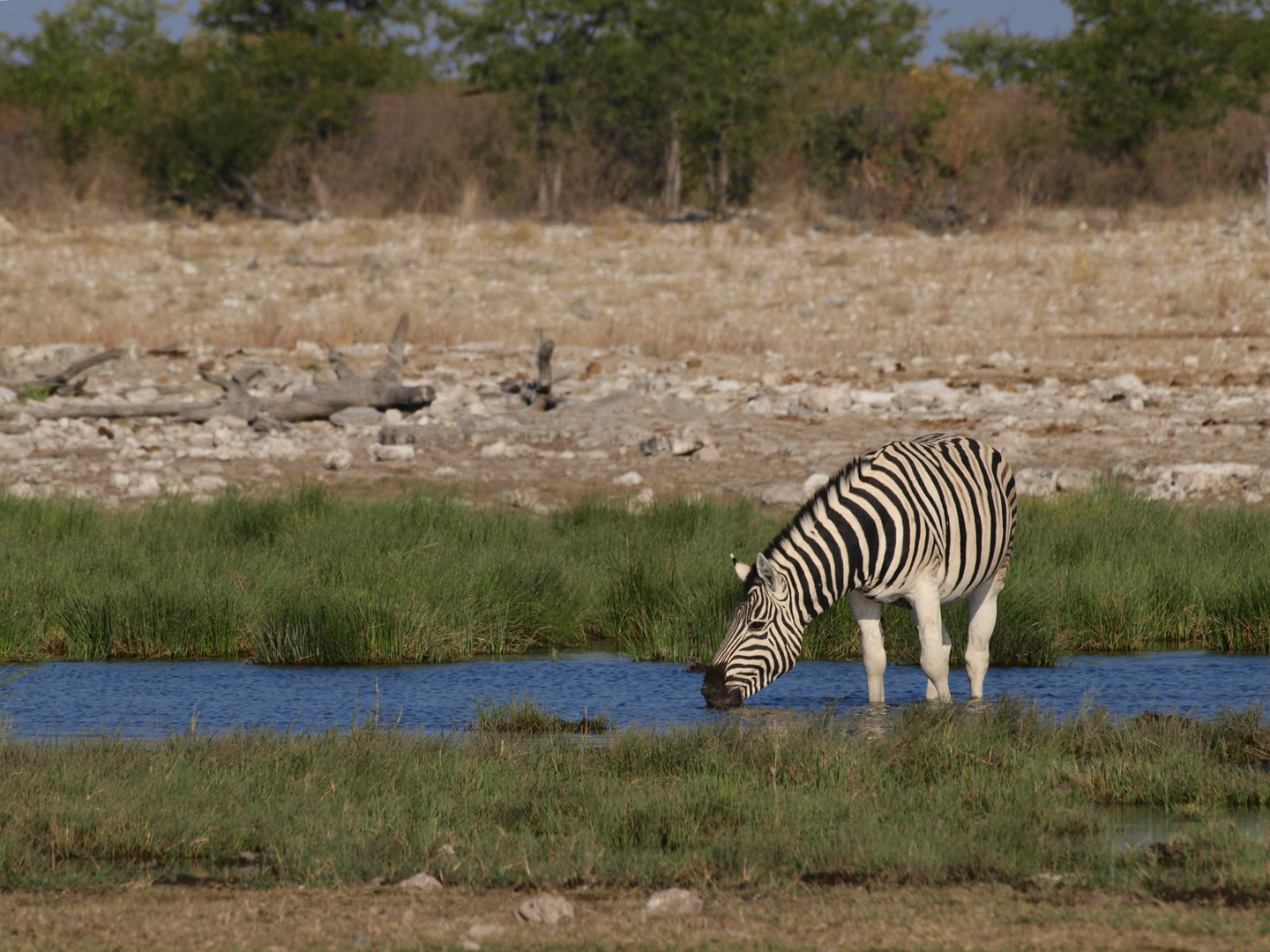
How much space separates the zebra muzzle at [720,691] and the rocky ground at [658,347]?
6.09 m

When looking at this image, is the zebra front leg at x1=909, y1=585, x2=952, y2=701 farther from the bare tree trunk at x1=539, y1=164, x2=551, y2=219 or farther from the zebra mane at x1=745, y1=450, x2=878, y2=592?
the bare tree trunk at x1=539, y1=164, x2=551, y2=219

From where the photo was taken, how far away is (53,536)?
11.4 meters

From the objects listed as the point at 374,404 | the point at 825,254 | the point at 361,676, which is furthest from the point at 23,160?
the point at 361,676

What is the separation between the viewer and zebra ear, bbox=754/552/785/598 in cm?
697

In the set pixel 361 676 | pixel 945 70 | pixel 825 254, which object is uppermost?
pixel 945 70

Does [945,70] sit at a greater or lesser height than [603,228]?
greater

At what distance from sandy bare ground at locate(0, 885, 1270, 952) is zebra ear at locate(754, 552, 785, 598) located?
2.27m

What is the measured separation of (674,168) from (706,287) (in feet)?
32.8

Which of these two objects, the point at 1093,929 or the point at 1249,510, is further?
the point at 1249,510

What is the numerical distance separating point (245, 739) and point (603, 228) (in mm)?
24645

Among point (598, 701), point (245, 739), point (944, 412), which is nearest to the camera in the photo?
point (245, 739)

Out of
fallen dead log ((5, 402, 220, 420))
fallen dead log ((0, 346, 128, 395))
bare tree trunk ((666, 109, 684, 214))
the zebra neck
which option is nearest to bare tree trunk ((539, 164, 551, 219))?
bare tree trunk ((666, 109, 684, 214))

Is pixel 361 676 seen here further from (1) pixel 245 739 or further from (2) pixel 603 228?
(2) pixel 603 228

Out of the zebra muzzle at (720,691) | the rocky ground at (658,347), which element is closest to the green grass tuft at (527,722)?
the zebra muzzle at (720,691)
